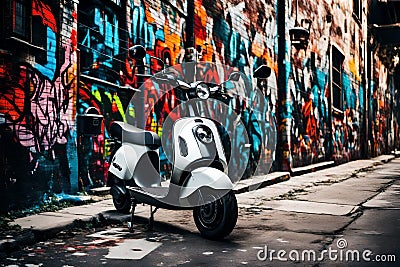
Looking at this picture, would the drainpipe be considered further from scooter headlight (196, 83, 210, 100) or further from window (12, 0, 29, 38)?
window (12, 0, 29, 38)

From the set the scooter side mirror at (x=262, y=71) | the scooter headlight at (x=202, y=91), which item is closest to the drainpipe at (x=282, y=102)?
the scooter side mirror at (x=262, y=71)

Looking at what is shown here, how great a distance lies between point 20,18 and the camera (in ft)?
18.4

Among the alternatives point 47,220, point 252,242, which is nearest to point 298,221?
point 252,242

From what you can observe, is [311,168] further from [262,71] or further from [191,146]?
[191,146]

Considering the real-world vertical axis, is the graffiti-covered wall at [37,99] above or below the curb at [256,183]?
above

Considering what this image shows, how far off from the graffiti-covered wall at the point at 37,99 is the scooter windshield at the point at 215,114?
54.3 inches

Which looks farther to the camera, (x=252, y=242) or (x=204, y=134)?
(x=204, y=134)

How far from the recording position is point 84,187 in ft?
21.8

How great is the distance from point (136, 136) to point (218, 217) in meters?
1.51

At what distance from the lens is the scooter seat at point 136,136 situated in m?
5.29

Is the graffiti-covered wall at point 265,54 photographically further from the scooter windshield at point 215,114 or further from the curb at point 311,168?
the curb at point 311,168

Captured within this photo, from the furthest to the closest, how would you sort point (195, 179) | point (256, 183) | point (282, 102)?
point (282, 102)
point (256, 183)
point (195, 179)

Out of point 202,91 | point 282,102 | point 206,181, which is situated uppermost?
point 282,102

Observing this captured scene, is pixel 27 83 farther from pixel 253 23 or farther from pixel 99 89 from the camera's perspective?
pixel 253 23
